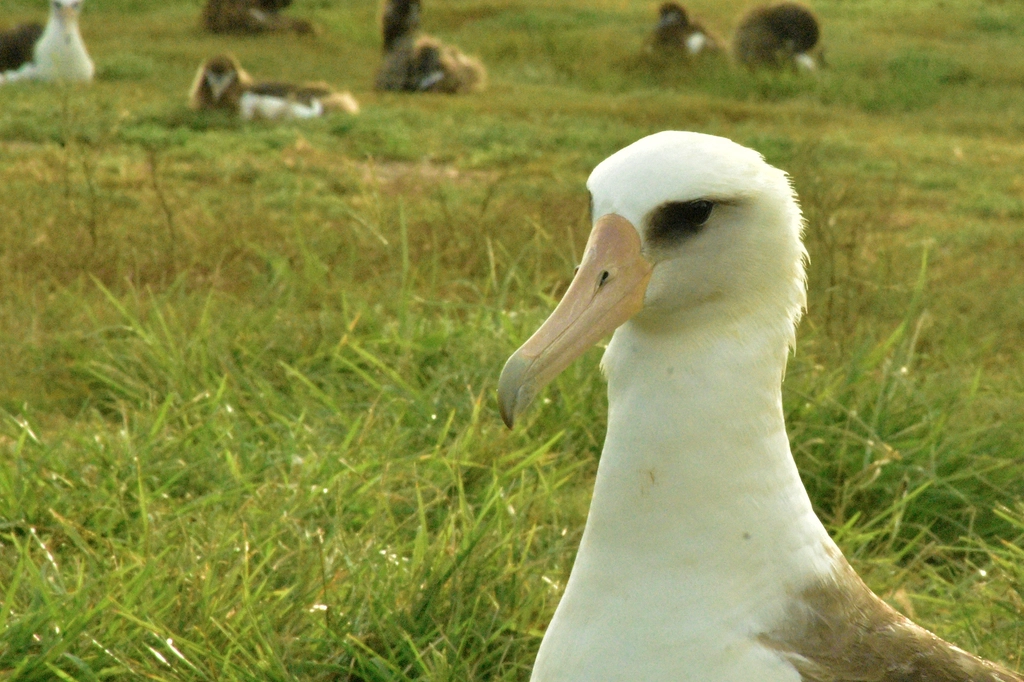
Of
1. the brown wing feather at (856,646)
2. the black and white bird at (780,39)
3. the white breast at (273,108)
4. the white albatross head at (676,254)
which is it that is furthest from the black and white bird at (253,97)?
the brown wing feather at (856,646)

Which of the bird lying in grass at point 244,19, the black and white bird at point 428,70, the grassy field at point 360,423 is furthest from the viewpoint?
the bird lying in grass at point 244,19

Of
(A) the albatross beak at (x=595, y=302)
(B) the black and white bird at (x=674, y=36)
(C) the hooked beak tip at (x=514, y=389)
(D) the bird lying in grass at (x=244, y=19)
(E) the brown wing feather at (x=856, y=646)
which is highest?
(A) the albatross beak at (x=595, y=302)

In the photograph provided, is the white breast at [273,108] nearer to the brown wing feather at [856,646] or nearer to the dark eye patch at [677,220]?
the dark eye patch at [677,220]

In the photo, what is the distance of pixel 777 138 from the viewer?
29.1ft

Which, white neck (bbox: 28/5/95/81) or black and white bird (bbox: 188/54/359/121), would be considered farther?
white neck (bbox: 28/5/95/81)

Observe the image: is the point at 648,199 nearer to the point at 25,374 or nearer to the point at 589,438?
the point at 589,438

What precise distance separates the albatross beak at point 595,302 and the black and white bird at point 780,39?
1276 cm

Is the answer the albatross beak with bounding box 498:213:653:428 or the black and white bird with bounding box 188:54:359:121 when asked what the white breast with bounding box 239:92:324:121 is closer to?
the black and white bird with bounding box 188:54:359:121

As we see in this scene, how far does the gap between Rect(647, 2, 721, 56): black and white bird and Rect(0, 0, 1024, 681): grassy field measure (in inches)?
290

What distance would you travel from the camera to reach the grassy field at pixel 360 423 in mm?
2422

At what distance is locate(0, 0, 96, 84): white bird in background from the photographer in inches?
421

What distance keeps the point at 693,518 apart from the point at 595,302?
31cm

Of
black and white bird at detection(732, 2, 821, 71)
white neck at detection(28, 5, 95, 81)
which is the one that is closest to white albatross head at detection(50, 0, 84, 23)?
white neck at detection(28, 5, 95, 81)

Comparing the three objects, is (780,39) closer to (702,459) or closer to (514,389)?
(702,459)
